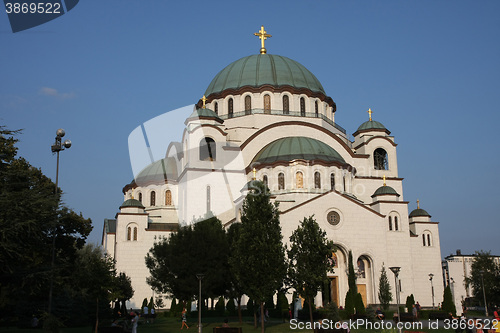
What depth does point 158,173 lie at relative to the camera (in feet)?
153

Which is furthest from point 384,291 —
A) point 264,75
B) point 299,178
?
point 264,75

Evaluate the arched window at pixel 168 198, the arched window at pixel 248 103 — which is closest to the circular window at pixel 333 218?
the arched window at pixel 248 103

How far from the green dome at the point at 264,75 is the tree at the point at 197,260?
21203 mm

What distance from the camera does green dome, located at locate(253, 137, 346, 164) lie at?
39.0 meters

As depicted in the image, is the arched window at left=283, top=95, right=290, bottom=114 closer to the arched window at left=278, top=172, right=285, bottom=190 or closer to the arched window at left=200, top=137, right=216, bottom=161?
the arched window at left=200, top=137, right=216, bottom=161

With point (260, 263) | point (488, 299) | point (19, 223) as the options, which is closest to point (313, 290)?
point (260, 263)

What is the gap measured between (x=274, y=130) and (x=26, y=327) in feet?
80.6

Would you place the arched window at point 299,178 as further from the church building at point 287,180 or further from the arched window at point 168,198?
the arched window at point 168,198

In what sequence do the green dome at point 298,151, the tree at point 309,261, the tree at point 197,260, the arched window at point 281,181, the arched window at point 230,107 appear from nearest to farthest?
the tree at point 309,261, the tree at point 197,260, the arched window at point 281,181, the green dome at point 298,151, the arched window at point 230,107

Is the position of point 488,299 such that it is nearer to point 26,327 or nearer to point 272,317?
point 272,317

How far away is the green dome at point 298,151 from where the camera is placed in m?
39.0

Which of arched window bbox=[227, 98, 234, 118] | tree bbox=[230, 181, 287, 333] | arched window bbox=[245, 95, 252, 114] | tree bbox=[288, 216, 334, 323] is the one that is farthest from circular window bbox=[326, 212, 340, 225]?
arched window bbox=[227, 98, 234, 118]

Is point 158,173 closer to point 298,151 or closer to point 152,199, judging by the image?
point 152,199

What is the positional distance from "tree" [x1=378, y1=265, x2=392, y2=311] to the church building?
3.86 ft
